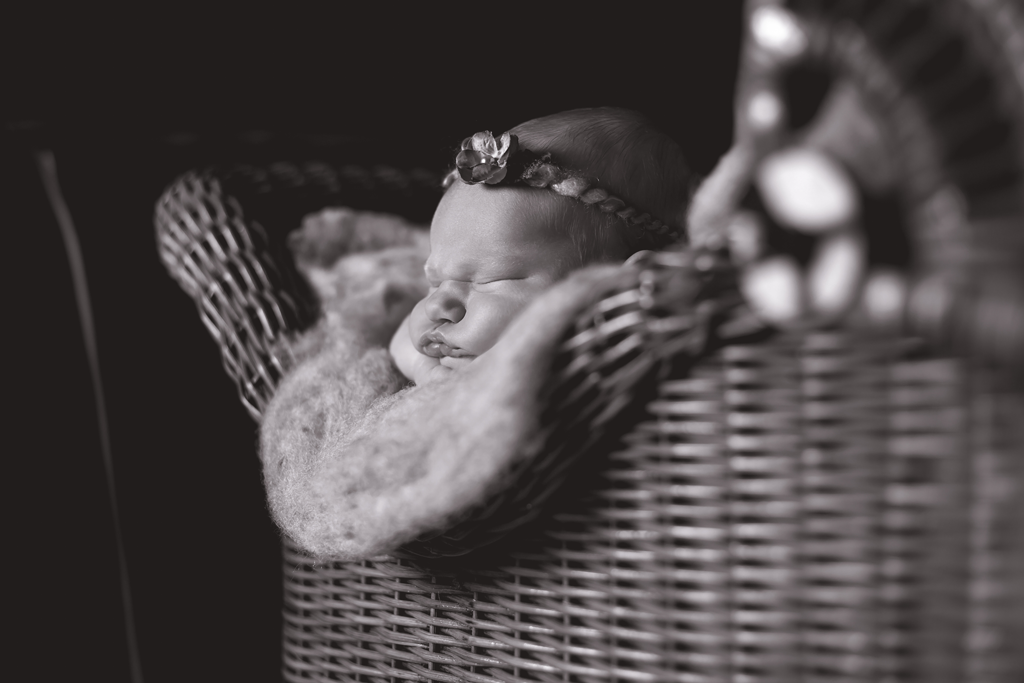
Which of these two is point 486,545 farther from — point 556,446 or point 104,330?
point 104,330

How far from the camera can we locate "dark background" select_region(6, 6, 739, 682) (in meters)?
1.32

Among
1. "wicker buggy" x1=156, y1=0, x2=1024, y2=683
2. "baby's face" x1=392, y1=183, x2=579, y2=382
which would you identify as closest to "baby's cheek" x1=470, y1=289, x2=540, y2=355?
"baby's face" x1=392, y1=183, x2=579, y2=382

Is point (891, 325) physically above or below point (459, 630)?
above

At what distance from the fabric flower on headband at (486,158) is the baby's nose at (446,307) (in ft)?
0.42

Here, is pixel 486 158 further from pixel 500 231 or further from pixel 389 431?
pixel 389 431

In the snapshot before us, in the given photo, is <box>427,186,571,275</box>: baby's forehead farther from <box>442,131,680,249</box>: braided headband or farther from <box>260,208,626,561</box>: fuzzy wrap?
<box>260,208,626,561</box>: fuzzy wrap

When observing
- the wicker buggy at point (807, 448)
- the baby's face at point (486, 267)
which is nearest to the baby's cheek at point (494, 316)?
the baby's face at point (486, 267)

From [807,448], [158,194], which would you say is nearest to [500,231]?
[807,448]

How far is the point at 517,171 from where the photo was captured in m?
0.93

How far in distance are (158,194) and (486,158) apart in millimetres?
820

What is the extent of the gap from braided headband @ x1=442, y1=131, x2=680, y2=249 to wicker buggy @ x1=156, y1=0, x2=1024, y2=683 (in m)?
0.30

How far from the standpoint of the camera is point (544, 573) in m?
0.69

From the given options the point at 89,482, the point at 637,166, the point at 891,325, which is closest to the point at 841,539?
the point at 891,325

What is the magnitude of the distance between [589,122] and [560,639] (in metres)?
0.58
